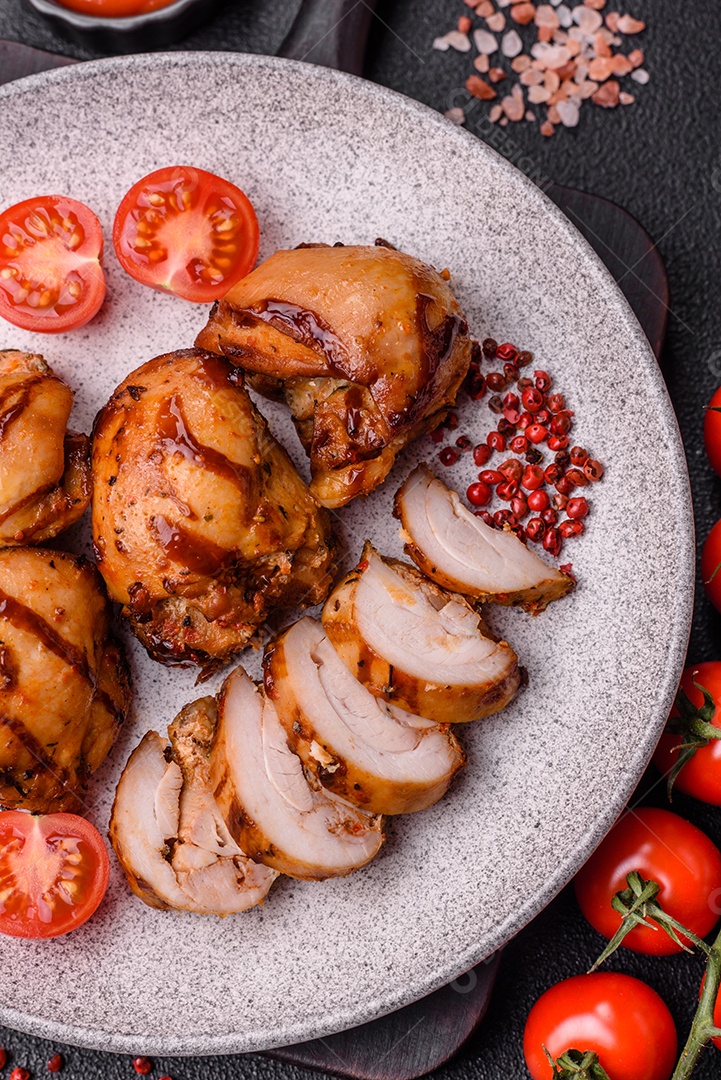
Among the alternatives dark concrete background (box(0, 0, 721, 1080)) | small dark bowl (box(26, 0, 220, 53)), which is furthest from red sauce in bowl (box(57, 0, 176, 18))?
dark concrete background (box(0, 0, 721, 1080))

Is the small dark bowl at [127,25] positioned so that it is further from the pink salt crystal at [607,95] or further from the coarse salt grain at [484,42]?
the pink salt crystal at [607,95]

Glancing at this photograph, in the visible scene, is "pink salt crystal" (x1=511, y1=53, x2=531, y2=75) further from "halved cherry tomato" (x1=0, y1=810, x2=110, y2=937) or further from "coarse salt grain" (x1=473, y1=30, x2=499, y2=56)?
"halved cherry tomato" (x1=0, y1=810, x2=110, y2=937)

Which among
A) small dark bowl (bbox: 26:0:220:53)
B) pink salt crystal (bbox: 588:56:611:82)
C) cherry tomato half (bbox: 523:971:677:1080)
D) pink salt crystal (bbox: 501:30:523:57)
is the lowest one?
cherry tomato half (bbox: 523:971:677:1080)

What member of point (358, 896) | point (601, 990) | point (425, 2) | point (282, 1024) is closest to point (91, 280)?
point (425, 2)

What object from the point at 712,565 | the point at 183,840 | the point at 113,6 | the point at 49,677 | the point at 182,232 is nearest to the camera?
the point at 49,677

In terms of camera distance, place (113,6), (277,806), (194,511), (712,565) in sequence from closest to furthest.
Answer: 1. (194,511)
2. (277,806)
3. (712,565)
4. (113,6)

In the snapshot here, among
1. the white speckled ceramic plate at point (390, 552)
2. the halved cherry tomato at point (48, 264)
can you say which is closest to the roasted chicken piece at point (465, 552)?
the white speckled ceramic plate at point (390, 552)

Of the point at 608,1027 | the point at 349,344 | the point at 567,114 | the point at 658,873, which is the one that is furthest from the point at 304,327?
the point at 608,1027

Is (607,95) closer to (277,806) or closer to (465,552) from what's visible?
(465,552)
